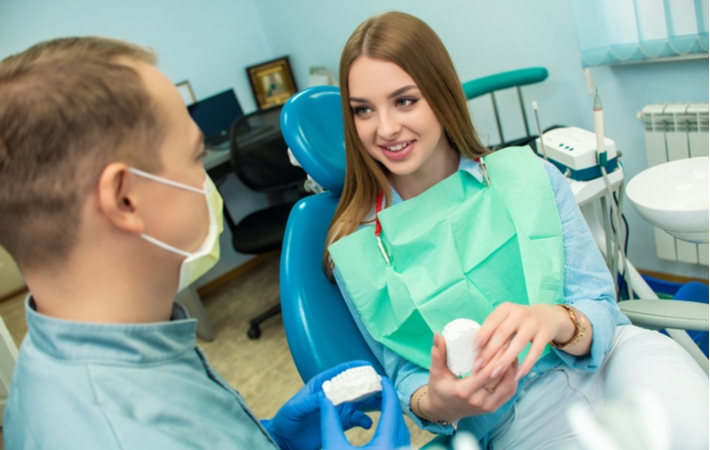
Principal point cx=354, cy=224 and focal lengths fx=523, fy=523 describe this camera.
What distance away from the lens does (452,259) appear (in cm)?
105

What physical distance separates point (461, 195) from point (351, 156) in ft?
0.84

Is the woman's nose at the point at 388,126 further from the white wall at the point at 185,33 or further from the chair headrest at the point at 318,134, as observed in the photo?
the white wall at the point at 185,33

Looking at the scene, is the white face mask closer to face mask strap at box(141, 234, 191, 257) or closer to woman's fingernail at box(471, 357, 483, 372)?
face mask strap at box(141, 234, 191, 257)

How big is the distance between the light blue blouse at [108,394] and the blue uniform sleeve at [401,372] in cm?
42

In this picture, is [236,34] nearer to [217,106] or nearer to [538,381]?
[217,106]

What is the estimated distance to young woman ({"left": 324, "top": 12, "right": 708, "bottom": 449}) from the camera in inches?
39.2

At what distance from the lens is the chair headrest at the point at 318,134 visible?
3.78 feet

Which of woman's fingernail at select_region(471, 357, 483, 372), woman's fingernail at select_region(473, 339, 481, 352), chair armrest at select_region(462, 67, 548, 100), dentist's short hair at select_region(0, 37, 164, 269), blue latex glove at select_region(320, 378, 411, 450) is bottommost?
blue latex glove at select_region(320, 378, 411, 450)

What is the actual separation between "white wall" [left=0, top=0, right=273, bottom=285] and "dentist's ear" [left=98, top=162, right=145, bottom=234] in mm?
2425

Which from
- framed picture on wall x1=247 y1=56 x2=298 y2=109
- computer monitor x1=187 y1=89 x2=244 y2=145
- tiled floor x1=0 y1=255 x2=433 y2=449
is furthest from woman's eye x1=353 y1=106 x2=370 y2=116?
framed picture on wall x1=247 y1=56 x2=298 y2=109

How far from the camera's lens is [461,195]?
114cm

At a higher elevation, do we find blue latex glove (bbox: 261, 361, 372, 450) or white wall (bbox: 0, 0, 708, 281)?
white wall (bbox: 0, 0, 708, 281)

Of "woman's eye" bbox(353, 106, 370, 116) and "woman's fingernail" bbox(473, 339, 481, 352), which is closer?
"woman's fingernail" bbox(473, 339, 481, 352)

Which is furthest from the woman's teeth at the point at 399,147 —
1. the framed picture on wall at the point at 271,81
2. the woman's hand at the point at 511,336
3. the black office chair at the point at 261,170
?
the framed picture on wall at the point at 271,81
